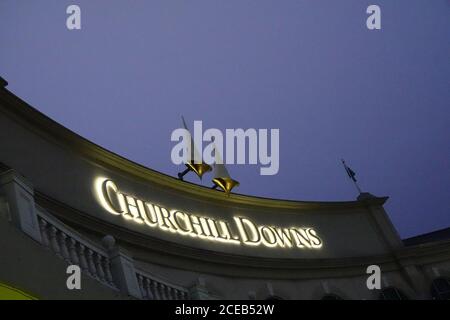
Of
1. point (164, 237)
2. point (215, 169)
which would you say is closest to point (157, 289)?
point (164, 237)

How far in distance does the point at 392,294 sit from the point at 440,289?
2.10 m

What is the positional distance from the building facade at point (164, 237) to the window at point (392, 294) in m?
0.04

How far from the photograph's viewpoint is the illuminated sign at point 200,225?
1590cm

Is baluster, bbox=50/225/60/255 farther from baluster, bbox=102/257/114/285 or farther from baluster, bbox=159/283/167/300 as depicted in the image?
baluster, bbox=159/283/167/300

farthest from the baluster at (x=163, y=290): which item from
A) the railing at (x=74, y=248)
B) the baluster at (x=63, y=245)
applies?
the baluster at (x=63, y=245)

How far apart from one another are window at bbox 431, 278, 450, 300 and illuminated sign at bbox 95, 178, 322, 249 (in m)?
4.74

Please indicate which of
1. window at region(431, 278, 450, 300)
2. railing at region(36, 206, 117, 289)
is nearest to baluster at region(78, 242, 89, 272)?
railing at region(36, 206, 117, 289)

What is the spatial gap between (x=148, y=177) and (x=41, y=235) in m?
9.60

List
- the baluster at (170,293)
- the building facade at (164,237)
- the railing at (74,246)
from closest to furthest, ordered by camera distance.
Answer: the railing at (74,246) → the building facade at (164,237) → the baluster at (170,293)

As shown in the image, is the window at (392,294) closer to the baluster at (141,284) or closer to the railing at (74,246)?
the railing at (74,246)

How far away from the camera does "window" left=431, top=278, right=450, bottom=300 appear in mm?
20922

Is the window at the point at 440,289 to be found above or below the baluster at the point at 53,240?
above

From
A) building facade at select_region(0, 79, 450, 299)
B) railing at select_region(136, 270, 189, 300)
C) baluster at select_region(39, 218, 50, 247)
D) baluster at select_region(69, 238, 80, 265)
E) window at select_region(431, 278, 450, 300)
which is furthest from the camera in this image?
window at select_region(431, 278, 450, 300)
